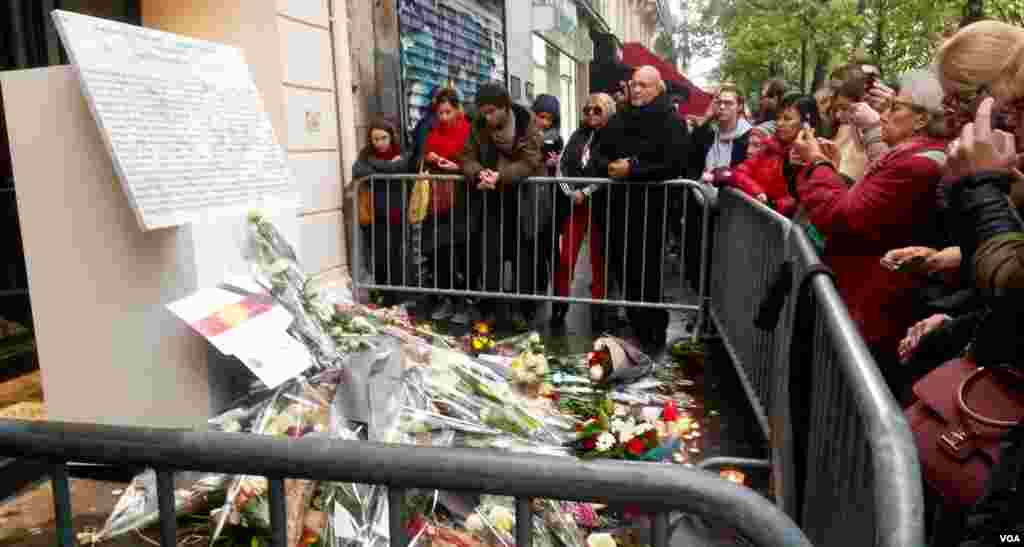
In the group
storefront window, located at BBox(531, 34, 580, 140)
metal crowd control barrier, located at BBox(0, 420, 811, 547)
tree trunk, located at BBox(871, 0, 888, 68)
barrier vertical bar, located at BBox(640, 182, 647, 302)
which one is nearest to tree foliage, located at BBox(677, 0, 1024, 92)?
tree trunk, located at BBox(871, 0, 888, 68)

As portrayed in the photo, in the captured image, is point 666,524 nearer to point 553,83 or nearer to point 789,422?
point 789,422

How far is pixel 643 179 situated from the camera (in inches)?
250

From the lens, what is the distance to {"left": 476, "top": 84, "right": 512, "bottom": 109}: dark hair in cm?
670

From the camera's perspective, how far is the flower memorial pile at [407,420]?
9.45 ft

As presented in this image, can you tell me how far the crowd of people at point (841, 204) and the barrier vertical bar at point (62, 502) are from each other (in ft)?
5.63

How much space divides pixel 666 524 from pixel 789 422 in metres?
1.90

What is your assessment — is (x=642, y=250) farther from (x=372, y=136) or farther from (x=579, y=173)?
(x=372, y=136)

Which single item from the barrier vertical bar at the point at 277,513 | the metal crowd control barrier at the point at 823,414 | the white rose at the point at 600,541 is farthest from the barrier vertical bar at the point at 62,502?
the white rose at the point at 600,541

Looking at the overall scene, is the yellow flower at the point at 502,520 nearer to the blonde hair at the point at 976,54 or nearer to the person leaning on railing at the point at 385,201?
the blonde hair at the point at 976,54

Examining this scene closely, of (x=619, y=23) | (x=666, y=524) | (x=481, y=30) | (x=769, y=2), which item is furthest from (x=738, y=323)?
(x=619, y=23)

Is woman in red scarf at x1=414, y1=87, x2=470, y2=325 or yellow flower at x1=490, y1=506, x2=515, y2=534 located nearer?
yellow flower at x1=490, y1=506, x2=515, y2=534

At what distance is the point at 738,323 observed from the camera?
17.3 ft

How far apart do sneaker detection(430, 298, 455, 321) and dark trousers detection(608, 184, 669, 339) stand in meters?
1.51

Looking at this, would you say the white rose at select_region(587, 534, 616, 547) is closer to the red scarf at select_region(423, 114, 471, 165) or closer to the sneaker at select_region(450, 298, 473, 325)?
the sneaker at select_region(450, 298, 473, 325)
